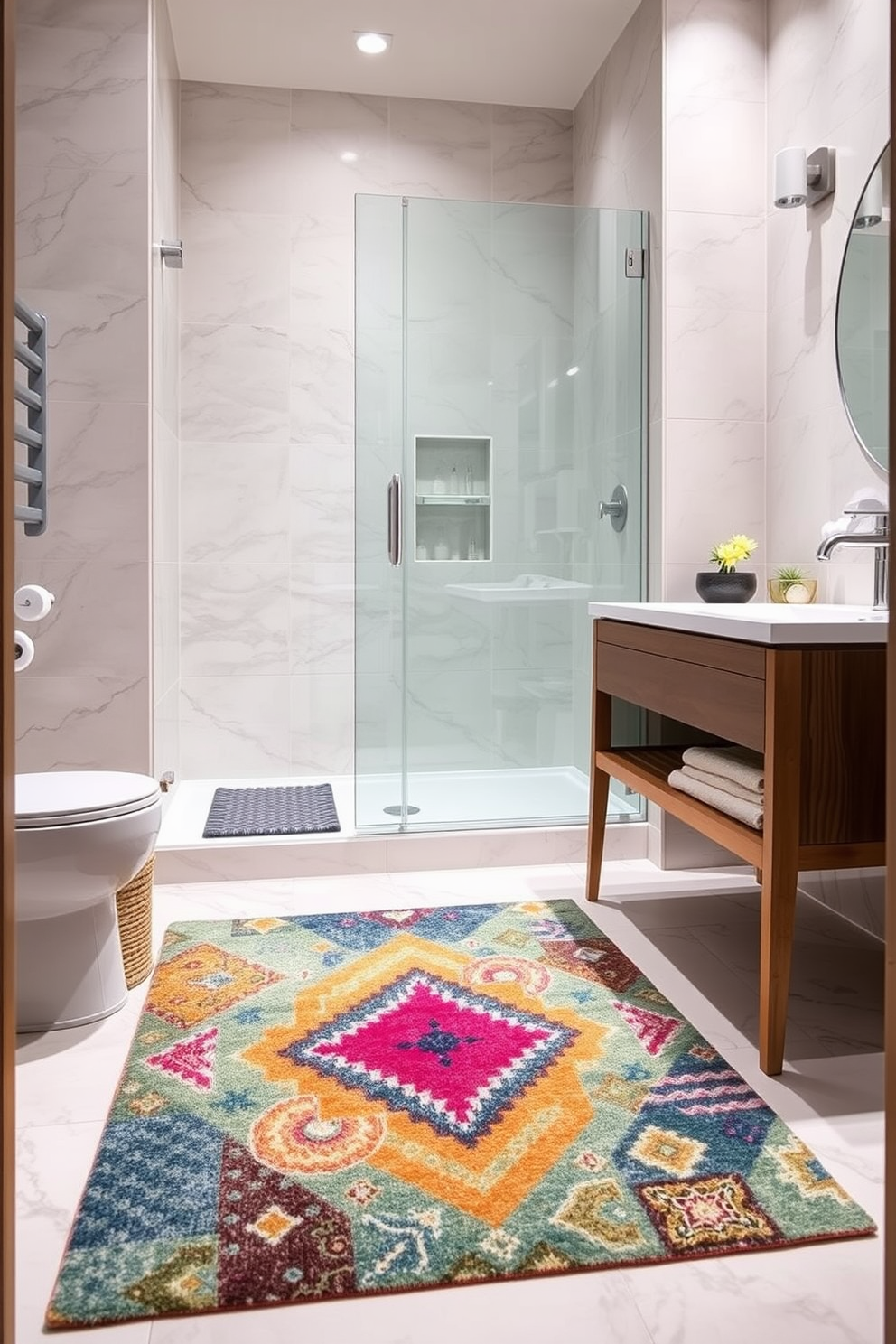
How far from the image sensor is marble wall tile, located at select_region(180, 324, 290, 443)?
12.0 feet

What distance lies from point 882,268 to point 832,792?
1317mm

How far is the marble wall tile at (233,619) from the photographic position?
372 centimetres

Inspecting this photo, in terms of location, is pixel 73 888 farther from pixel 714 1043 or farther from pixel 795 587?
pixel 795 587

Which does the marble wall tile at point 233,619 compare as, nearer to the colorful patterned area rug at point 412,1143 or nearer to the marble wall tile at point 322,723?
the marble wall tile at point 322,723

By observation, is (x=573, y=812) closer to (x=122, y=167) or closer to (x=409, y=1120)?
(x=409, y=1120)

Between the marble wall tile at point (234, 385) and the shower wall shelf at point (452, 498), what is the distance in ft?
3.50

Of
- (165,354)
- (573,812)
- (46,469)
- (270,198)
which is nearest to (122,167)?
(165,354)

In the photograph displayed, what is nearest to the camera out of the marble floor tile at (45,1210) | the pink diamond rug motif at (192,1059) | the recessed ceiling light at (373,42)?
the marble floor tile at (45,1210)

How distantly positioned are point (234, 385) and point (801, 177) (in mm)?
2039

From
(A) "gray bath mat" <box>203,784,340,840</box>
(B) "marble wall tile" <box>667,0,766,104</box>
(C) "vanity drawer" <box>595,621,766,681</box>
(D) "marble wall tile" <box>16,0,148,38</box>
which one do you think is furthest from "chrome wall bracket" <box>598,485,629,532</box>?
(D) "marble wall tile" <box>16,0,148,38</box>

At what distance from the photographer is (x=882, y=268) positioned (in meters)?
2.31

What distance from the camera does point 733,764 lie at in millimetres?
1996

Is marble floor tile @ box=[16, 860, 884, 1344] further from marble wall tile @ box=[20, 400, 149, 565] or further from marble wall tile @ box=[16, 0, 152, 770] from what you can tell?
marble wall tile @ box=[20, 400, 149, 565]

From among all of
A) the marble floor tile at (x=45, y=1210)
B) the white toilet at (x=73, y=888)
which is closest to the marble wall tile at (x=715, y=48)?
the white toilet at (x=73, y=888)
